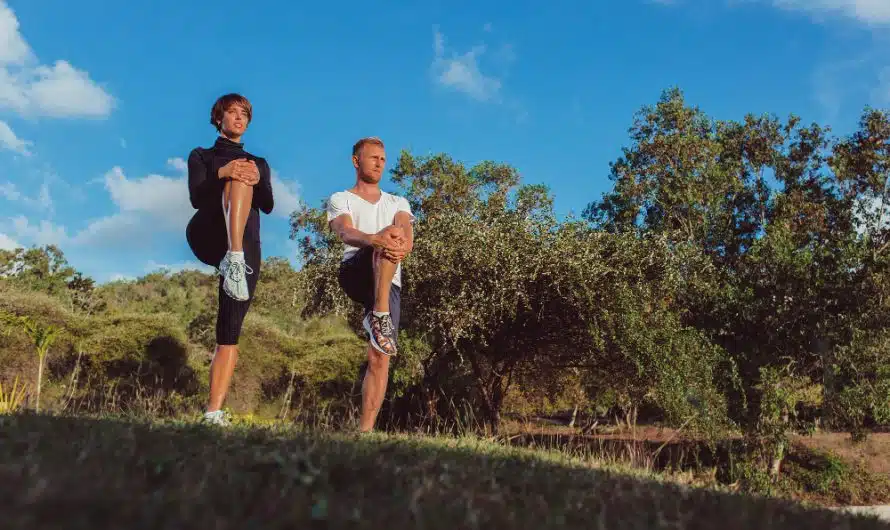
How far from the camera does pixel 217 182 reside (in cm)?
532

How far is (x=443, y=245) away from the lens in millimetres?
14945

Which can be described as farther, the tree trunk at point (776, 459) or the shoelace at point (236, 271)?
the tree trunk at point (776, 459)

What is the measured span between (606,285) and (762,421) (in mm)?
5566

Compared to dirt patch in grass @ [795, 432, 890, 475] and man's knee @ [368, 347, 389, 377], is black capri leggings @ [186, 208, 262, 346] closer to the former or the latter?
man's knee @ [368, 347, 389, 377]

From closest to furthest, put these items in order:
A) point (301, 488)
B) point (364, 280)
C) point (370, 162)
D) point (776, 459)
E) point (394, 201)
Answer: point (301, 488)
point (364, 280)
point (370, 162)
point (394, 201)
point (776, 459)

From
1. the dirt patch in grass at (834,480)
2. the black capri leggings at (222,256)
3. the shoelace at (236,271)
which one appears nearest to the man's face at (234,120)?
the black capri leggings at (222,256)

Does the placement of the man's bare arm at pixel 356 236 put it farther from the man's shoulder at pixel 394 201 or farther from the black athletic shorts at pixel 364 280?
the man's shoulder at pixel 394 201

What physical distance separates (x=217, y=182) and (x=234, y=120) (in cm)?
63

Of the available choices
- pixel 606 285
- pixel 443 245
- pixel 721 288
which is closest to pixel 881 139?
pixel 721 288

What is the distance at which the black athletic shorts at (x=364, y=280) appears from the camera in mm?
5363

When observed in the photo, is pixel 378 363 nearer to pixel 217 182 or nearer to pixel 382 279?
pixel 382 279

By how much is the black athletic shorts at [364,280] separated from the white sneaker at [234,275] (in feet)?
2.71

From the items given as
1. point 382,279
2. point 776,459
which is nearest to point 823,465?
point 776,459

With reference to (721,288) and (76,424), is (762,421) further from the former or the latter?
(76,424)
